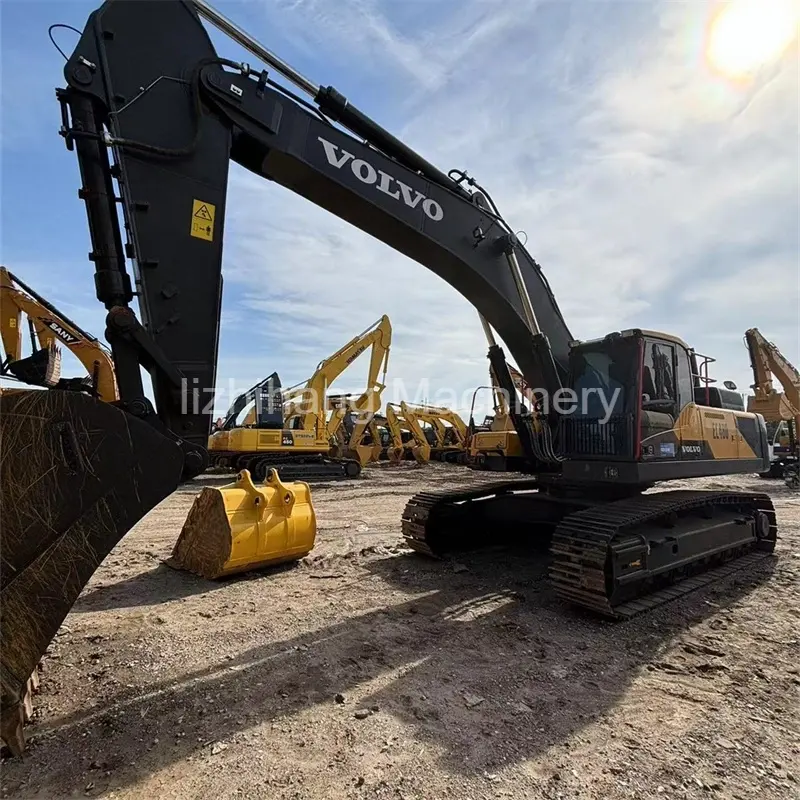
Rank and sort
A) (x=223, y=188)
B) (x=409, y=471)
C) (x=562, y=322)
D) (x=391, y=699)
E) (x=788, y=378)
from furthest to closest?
(x=409, y=471), (x=788, y=378), (x=562, y=322), (x=223, y=188), (x=391, y=699)

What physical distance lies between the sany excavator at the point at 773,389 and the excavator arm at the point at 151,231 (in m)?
17.4

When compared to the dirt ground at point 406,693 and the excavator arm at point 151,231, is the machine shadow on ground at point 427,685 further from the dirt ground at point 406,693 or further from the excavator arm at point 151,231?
the excavator arm at point 151,231

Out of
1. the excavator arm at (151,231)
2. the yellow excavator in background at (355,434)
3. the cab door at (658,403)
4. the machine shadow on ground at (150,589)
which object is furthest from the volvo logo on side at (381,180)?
the yellow excavator in background at (355,434)

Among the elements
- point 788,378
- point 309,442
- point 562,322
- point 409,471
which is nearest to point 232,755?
point 562,322

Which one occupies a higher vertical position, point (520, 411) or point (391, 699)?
point (520, 411)

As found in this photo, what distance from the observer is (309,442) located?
1608cm

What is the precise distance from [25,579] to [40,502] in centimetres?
36

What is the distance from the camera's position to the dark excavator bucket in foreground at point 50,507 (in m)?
2.56

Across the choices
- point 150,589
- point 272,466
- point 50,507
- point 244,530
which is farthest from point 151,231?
point 272,466

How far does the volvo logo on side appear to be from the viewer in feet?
14.5

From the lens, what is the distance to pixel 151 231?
3.41 m

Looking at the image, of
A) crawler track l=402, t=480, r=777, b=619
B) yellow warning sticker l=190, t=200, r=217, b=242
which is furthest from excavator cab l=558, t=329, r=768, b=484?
yellow warning sticker l=190, t=200, r=217, b=242

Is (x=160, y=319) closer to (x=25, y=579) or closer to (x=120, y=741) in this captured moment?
(x=25, y=579)

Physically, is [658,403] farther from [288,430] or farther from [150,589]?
[288,430]
